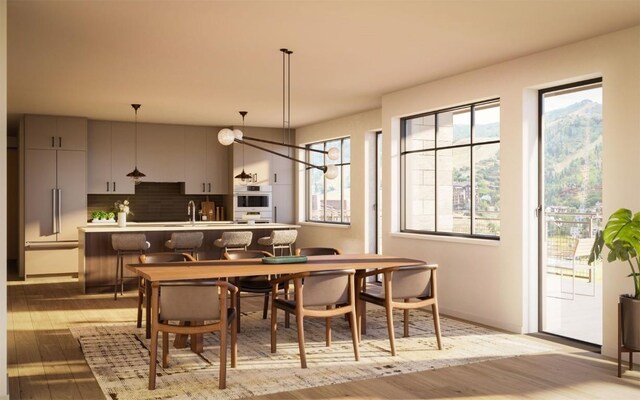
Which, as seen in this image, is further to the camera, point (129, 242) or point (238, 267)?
point (129, 242)

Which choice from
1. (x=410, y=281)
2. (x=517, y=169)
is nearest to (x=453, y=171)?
(x=517, y=169)

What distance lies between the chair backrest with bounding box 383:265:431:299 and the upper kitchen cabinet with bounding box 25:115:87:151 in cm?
713

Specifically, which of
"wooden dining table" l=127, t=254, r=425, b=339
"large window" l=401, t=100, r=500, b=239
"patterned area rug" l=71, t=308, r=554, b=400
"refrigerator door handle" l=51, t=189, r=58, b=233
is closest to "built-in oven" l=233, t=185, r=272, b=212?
"refrigerator door handle" l=51, t=189, r=58, b=233

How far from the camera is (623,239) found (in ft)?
14.7

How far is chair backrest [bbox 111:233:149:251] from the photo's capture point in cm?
803

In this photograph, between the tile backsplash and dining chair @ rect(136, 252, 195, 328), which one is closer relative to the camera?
dining chair @ rect(136, 252, 195, 328)

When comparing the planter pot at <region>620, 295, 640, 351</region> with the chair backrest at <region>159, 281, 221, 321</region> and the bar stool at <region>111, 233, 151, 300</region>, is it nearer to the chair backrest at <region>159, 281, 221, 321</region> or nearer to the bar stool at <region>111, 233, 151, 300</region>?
the chair backrest at <region>159, 281, 221, 321</region>

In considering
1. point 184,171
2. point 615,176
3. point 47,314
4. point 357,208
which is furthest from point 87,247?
point 615,176

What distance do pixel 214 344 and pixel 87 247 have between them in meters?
3.81

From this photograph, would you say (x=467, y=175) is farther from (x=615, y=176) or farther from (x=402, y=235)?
(x=615, y=176)

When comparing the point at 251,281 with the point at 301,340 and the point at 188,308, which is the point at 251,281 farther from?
the point at 188,308

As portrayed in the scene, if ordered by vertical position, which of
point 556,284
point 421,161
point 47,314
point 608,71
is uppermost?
point 608,71

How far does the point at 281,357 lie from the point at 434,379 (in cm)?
127

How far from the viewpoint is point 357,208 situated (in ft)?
32.1
